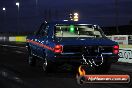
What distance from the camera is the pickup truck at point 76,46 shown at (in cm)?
1336

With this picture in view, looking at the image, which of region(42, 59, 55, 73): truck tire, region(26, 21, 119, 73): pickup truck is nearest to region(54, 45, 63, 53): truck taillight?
region(26, 21, 119, 73): pickup truck

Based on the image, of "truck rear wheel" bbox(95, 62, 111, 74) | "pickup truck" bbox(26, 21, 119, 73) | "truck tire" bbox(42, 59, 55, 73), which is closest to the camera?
"pickup truck" bbox(26, 21, 119, 73)

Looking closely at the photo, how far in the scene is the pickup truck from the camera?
43.8ft

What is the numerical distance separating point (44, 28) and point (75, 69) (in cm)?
190

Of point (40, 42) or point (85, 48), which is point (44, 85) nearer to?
point (85, 48)

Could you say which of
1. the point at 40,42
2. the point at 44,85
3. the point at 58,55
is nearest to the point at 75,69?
the point at 40,42

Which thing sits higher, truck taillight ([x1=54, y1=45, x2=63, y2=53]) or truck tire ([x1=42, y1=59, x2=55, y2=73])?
truck taillight ([x1=54, y1=45, x2=63, y2=53])

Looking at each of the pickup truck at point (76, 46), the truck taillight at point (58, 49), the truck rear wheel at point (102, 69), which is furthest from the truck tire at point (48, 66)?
the truck rear wheel at point (102, 69)

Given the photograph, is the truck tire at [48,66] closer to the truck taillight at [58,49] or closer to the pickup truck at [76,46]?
the pickup truck at [76,46]

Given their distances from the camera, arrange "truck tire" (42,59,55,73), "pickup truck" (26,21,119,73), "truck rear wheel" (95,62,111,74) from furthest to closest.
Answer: "truck rear wheel" (95,62,111,74) < "truck tire" (42,59,55,73) < "pickup truck" (26,21,119,73)

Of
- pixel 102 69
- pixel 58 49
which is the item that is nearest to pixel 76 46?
pixel 58 49

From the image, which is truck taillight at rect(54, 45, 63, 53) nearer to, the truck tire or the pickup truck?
the pickup truck

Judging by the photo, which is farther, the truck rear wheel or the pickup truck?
the truck rear wheel

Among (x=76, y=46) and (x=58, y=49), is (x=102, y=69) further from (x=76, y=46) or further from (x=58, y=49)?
(x=58, y=49)
